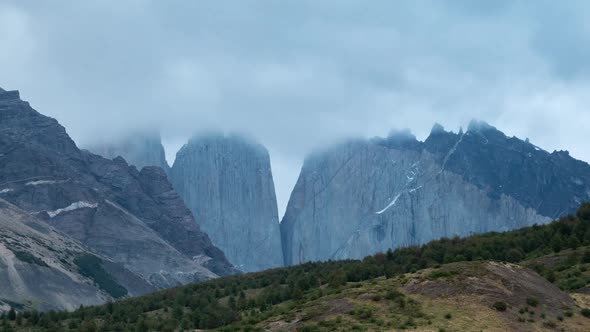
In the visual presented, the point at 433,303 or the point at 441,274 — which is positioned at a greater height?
the point at 441,274

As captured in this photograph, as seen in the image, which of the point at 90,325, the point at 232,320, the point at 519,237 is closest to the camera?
the point at 232,320

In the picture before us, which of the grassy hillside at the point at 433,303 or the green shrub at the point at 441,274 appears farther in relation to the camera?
the green shrub at the point at 441,274

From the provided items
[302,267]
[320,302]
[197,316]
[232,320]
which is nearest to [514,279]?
[320,302]

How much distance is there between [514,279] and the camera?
6088 cm

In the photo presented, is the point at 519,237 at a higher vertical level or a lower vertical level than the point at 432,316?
higher

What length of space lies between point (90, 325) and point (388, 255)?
45340mm

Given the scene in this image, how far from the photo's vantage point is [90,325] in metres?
81.6

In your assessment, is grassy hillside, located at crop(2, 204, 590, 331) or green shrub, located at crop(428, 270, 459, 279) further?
green shrub, located at crop(428, 270, 459, 279)

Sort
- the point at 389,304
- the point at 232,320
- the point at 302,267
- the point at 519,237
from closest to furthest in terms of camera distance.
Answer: the point at 389,304 < the point at 232,320 < the point at 519,237 < the point at 302,267

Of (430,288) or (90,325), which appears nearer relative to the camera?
(430,288)

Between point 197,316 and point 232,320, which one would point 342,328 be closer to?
point 232,320

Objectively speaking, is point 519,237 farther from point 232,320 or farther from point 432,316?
point 432,316

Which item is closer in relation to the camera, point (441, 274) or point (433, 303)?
point (433, 303)

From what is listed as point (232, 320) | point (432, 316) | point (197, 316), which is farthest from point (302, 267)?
point (432, 316)
